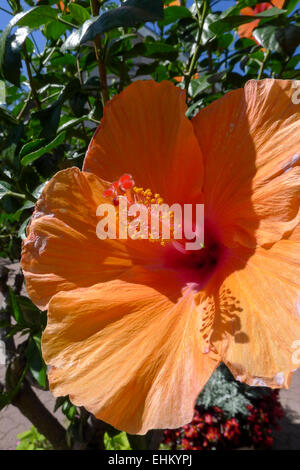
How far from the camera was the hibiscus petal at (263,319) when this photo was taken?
0.60 m

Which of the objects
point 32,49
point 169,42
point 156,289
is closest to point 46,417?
point 156,289

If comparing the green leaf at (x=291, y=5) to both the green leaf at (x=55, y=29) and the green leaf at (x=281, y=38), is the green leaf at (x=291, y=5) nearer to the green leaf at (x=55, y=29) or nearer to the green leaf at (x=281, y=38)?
the green leaf at (x=281, y=38)

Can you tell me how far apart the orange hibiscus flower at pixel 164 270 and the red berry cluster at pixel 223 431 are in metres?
2.85

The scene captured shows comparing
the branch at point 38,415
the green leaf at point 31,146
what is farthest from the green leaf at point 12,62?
the branch at point 38,415

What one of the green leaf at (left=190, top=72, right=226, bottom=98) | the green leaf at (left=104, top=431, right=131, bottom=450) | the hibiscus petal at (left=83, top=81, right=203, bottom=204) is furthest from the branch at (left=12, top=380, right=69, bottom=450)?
the green leaf at (left=190, top=72, right=226, bottom=98)

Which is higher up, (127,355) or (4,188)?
(4,188)

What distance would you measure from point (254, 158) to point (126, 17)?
1.17ft

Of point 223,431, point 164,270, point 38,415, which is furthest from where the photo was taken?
point 223,431

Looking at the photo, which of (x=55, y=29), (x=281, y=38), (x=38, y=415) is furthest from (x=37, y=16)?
(x=38, y=415)

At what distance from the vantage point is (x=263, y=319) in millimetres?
646

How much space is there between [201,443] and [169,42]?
10.5 ft

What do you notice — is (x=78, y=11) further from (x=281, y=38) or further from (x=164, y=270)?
(x=164, y=270)

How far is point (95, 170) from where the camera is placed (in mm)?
817
